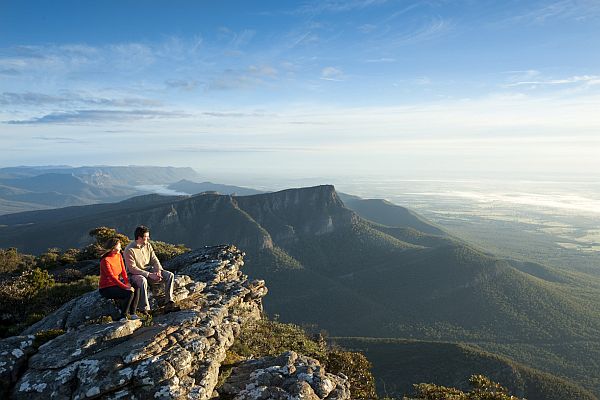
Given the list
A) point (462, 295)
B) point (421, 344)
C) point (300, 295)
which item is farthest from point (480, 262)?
point (421, 344)

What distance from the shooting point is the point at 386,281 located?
147 meters

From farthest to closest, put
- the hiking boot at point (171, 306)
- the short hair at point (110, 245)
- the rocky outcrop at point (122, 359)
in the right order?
the hiking boot at point (171, 306) < the short hair at point (110, 245) < the rocky outcrop at point (122, 359)

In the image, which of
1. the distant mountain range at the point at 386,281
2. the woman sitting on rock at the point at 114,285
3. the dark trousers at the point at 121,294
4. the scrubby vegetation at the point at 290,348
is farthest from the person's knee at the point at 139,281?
the distant mountain range at the point at 386,281

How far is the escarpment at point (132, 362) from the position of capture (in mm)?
11016

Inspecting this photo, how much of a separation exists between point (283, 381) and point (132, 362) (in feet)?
16.4

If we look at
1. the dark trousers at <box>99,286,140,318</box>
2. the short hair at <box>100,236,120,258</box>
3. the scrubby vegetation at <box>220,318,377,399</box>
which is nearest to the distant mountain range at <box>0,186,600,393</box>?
the scrubby vegetation at <box>220,318,377,399</box>

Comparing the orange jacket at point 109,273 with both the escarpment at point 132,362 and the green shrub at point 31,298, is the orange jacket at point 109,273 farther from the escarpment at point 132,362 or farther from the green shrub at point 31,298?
the green shrub at point 31,298

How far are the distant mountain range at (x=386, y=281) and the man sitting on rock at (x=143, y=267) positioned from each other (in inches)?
4037

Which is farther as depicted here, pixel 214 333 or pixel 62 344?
pixel 214 333

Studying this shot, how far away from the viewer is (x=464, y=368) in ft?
218

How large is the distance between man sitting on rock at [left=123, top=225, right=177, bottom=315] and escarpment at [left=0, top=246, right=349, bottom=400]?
51.0 inches

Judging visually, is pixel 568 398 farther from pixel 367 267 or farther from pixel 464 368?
pixel 367 267

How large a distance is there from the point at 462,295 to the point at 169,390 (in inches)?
5602

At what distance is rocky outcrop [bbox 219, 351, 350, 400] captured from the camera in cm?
1221
